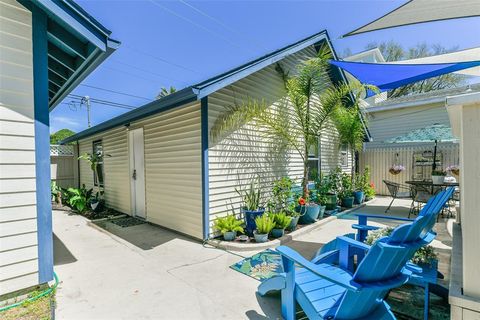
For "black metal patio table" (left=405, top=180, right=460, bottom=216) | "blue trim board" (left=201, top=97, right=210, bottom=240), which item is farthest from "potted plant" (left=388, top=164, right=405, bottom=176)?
"blue trim board" (left=201, top=97, right=210, bottom=240)

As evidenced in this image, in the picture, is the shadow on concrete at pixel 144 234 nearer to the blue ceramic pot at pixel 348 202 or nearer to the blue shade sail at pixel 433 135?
the blue ceramic pot at pixel 348 202

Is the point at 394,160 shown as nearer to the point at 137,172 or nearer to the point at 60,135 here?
the point at 137,172

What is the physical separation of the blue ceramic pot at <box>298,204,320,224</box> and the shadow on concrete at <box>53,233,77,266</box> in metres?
4.59

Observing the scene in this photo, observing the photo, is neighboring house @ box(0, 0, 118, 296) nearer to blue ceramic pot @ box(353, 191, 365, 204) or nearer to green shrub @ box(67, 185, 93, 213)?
green shrub @ box(67, 185, 93, 213)

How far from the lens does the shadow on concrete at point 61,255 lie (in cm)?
→ 397

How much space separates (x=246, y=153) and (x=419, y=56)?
21687 millimetres

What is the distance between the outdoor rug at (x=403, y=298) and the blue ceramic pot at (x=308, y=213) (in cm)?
231

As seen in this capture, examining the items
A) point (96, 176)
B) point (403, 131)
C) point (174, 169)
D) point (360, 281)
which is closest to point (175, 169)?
point (174, 169)

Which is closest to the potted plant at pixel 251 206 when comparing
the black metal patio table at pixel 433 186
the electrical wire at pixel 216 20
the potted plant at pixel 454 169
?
the black metal patio table at pixel 433 186

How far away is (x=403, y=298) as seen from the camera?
8.97ft

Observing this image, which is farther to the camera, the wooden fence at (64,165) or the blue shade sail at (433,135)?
the wooden fence at (64,165)

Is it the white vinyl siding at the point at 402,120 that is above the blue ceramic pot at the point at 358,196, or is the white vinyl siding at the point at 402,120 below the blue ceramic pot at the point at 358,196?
above

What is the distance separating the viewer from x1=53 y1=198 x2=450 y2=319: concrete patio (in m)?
2.59

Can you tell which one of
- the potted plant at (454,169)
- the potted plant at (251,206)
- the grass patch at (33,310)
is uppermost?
the potted plant at (454,169)
